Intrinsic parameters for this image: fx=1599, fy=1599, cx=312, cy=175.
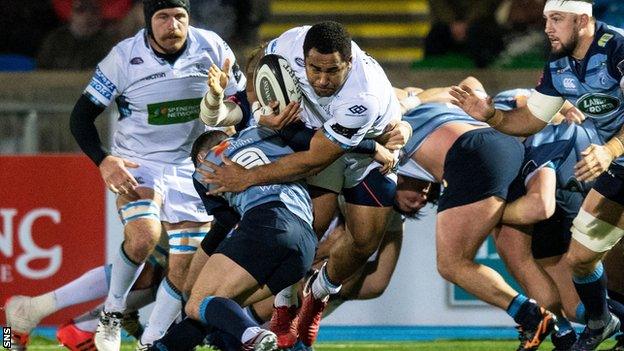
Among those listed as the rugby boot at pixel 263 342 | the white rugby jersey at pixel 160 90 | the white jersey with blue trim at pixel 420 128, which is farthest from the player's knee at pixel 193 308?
the white jersey with blue trim at pixel 420 128

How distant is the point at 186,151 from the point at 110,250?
5.75 ft

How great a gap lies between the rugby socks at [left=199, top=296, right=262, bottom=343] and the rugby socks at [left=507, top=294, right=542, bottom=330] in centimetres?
184

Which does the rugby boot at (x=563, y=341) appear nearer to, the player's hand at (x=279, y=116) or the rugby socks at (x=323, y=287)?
the rugby socks at (x=323, y=287)

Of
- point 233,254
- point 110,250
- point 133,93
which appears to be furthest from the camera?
point 110,250

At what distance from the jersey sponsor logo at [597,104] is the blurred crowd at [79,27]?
5.48m

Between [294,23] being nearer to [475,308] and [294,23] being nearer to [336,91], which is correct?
[475,308]

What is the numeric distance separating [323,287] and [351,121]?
1.43 m

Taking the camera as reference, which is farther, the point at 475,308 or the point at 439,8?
the point at 439,8

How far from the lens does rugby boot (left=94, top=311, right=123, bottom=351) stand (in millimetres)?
8766

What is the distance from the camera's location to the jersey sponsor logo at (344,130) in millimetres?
7746

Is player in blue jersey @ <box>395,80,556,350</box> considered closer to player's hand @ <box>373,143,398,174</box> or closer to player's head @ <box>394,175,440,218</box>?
player's head @ <box>394,175,440,218</box>

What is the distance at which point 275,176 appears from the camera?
7754 mm

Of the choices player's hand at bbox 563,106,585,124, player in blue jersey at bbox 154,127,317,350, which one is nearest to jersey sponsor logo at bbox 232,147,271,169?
player in blue jersey at bbox 154,127,317,350

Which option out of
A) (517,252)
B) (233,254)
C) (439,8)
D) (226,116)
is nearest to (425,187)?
(517,252)
